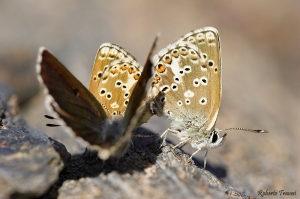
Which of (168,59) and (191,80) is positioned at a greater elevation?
(168,59)

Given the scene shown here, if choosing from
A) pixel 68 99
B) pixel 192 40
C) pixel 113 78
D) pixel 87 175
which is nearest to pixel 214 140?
pixel 192 40

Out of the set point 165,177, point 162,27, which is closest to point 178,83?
point 165,177

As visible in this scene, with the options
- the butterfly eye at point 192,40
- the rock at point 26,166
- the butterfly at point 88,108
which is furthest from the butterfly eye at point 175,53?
the rock at point 26,166

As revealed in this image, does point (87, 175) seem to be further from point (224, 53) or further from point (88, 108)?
point (224, 53)

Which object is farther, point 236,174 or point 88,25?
point 88,25

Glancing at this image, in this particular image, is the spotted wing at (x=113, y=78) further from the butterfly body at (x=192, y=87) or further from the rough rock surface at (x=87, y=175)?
the rough rock surface at (x=87, y=175)

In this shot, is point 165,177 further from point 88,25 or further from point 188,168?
point 88,25
